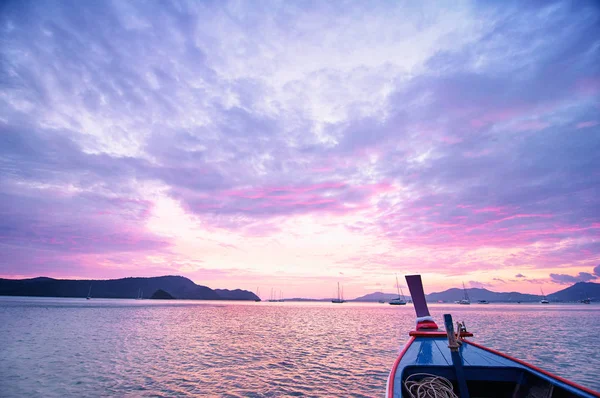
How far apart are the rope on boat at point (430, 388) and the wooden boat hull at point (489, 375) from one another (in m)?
0.26

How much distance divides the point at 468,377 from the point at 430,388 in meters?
2.15

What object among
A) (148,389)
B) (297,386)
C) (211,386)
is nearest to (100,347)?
(148,389)

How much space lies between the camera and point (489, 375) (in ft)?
29.5

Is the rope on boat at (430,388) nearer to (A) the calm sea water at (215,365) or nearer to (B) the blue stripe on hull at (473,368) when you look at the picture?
(B) the blue stripe on hull at (473,368)

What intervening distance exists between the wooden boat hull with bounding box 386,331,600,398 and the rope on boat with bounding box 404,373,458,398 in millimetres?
256

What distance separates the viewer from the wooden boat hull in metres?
7.15

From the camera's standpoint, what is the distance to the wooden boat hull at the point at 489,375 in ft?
→ 23.5

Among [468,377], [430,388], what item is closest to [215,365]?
[430,388]

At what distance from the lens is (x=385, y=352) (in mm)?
24469

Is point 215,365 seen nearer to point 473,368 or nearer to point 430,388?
point 430,388

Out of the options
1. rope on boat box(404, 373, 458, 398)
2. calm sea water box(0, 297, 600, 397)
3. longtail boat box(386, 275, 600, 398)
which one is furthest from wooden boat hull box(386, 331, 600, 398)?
calm sea water box(0, 297, 600, 397)

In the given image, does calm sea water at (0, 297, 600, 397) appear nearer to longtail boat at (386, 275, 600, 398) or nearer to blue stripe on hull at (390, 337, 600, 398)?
blue stripe on hull at (390, 337, 600, 398)

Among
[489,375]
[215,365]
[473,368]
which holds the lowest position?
[215,365]

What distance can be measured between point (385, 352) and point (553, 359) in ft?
40.8
